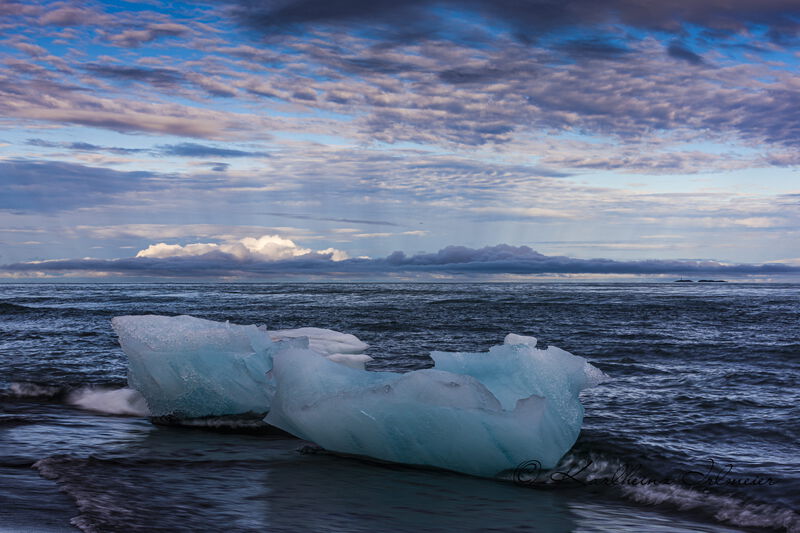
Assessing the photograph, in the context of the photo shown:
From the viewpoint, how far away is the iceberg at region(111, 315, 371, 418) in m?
8.56

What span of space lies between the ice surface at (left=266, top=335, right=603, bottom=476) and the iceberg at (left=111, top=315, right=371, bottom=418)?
1468mm

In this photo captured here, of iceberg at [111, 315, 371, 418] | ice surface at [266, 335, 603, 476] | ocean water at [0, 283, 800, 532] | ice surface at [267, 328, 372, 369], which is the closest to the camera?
ocean water at [0, 283, 800, 532]

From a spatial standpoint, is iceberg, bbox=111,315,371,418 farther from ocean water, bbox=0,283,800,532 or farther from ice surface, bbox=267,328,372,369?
ice surface, bbox=267,328,372,369

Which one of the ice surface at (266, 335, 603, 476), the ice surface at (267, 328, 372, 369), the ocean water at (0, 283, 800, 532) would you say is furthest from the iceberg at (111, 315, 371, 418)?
the ice surface at (267, 328, 372, 369)

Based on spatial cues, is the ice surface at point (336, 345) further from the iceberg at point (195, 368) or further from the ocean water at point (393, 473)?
the ocean water at point (393, 473)

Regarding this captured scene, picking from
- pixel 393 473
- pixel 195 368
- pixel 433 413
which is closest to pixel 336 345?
pixel 195 368

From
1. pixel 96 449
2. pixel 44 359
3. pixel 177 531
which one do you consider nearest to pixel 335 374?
pixel 96 449

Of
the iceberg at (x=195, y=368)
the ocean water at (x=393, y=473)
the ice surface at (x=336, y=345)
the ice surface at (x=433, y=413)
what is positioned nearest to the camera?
the ocean water at (x=393, y=473)

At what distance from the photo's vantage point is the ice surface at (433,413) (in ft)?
20.5

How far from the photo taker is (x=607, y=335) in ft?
64.0

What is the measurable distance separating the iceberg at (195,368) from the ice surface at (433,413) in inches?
57.8

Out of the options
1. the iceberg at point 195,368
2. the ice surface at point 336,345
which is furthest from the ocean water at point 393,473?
the ice surface at point 336,345

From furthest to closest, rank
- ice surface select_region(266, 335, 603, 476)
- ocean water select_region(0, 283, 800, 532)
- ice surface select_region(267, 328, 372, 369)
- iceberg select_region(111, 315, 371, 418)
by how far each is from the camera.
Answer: ice surface select_region(267, 328, 372, 369) < iceberg select_region(111, 315, 371, 418) < ice surface select_region(266, 335, 603, 476) < ocean water select_region(0, 283, 800, 532)

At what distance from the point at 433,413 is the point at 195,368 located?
3.88 m
